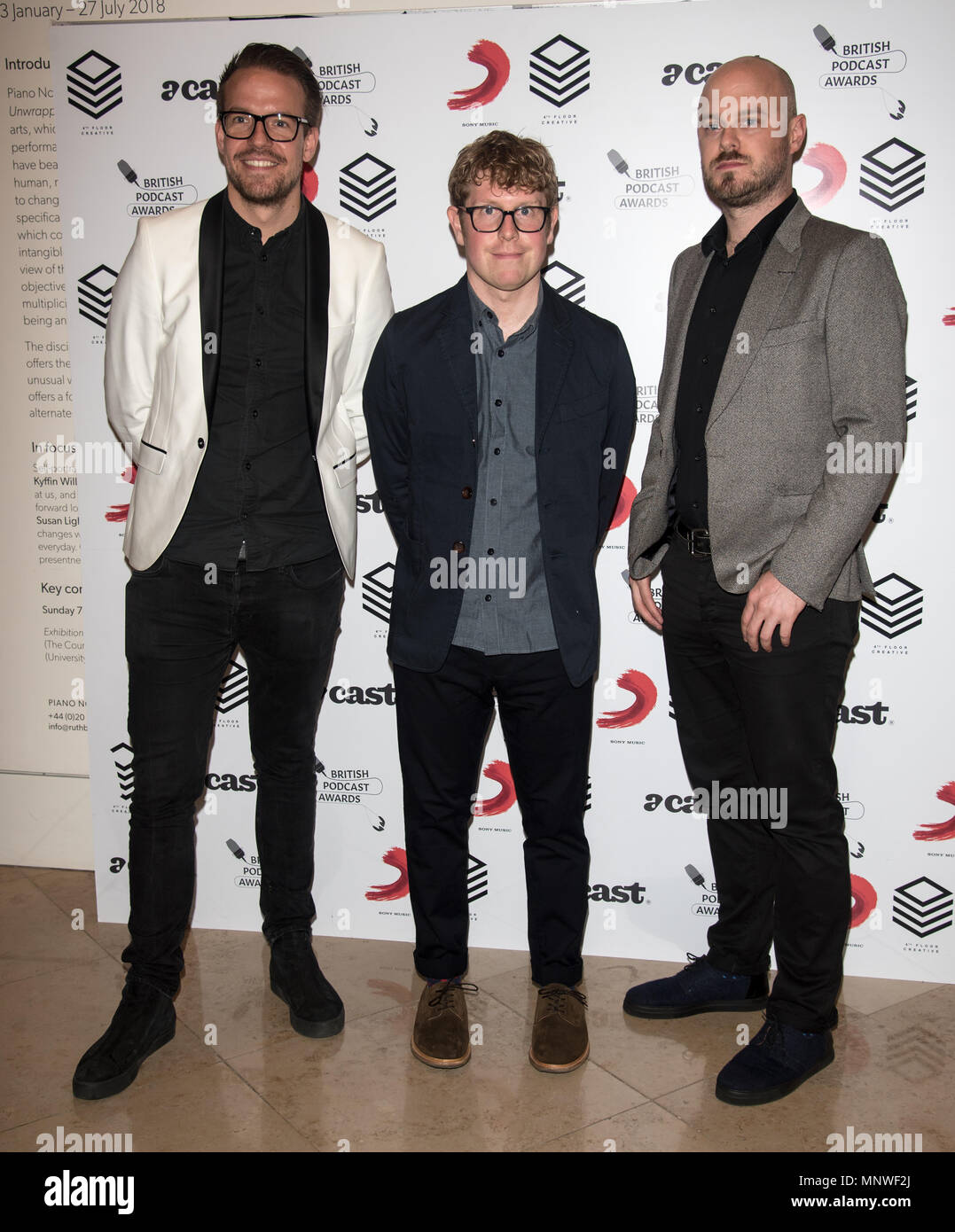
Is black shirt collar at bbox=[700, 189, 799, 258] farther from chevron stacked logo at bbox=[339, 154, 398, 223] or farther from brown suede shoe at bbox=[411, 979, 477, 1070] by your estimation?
brown suede shoe at bbox=[411, 979, 477, 1070]

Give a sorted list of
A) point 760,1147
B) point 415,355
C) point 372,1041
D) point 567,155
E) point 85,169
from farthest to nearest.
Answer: point 85,169, point 567,155, point 372,1041, point 415,355, point 760,1147

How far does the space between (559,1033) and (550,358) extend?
66.3 inches

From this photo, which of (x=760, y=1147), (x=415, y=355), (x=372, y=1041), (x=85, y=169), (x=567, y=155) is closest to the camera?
(x=760, y=1147)

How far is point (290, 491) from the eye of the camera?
2.75m

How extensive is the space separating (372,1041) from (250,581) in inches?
49.3

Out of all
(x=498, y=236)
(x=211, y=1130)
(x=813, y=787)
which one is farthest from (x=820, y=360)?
(x=211, y=1130)

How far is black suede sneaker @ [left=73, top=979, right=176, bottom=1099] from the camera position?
2.59 metres

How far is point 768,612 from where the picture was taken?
248 cm

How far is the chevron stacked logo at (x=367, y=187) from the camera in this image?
3.14m

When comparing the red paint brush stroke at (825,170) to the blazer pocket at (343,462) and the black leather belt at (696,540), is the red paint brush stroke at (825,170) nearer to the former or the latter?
the black leather belt at (696,540)

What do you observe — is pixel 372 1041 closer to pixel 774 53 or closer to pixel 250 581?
pixel 250 581

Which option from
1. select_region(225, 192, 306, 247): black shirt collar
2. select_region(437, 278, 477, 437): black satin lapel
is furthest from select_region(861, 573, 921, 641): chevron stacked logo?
select_region(225, 192, 306, 247): black shirt collar

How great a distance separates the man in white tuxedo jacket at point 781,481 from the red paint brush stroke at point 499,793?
800 millimetres

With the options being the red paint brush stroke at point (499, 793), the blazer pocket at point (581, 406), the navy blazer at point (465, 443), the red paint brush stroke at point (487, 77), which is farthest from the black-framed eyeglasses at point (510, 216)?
the red paint brush stroke at point (499, 793)
